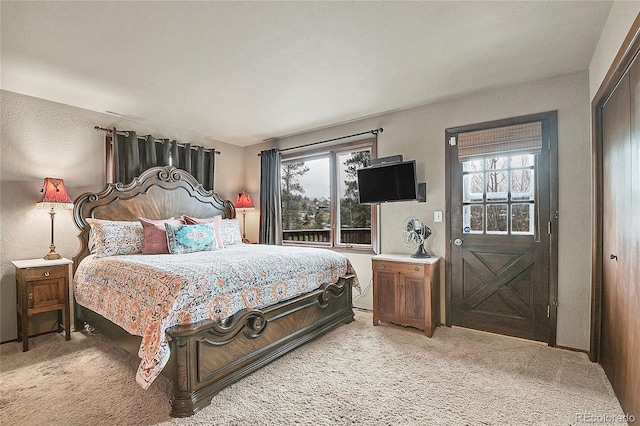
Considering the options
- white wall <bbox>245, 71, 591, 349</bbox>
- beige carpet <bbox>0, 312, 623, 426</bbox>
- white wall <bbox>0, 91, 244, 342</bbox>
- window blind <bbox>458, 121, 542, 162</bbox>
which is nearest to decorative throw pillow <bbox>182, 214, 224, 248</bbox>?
white wall <bbox>0, 91, 244, 342</bbox>

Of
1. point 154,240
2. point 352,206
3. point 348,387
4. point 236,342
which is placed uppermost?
point 352,206

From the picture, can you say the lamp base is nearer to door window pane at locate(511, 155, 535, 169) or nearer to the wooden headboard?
the wooden headboard

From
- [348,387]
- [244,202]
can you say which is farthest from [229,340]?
[244,202]

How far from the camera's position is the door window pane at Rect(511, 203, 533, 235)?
310 cm

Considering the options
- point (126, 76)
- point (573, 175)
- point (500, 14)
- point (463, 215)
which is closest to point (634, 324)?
point (573, 175)

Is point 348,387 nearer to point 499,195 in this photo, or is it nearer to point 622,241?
point 622,241

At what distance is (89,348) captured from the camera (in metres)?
3.02

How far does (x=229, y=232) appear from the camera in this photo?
14.5ft

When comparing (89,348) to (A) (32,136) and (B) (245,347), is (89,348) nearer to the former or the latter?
(B) (245,347)

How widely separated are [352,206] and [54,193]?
3.44 meters

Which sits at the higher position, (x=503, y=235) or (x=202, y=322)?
(x=503, y=235)

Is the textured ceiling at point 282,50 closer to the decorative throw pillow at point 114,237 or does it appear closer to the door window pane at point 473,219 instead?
the door window pane at point 473,219

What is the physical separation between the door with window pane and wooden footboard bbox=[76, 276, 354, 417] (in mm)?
1471

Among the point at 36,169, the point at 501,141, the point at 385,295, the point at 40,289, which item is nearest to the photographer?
the point at 40,289
